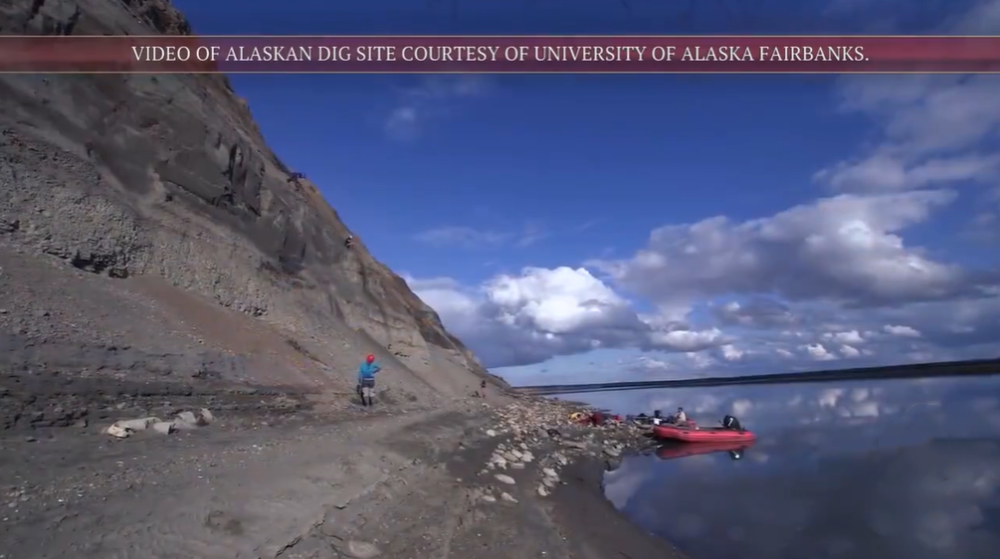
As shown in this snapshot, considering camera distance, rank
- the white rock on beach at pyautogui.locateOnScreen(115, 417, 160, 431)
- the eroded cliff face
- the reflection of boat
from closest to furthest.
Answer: the white rock on beach at pyautogui.locateOnScreen(115, 417, 160, 431)
the eroded cliff face
the reflection of boat

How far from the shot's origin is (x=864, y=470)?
85.0 ft

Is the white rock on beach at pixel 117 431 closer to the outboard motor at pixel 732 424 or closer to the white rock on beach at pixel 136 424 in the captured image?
the white rock on beach at pixel 136 424

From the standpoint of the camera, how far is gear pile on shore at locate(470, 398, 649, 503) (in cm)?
1660

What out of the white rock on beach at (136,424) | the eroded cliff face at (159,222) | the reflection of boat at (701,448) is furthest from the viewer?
the reflection of boat at (701,448)

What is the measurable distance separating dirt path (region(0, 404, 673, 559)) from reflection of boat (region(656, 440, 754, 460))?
17.7 m

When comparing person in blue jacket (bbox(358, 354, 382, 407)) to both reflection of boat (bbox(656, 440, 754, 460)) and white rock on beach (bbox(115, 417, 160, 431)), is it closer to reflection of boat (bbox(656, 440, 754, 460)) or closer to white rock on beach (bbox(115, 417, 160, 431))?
white rock on beach (bbox(115, 417, 160, 431))

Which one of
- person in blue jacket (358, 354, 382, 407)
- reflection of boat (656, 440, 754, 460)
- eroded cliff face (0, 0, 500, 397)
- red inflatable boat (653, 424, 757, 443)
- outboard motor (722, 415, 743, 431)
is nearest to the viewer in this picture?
eroded cliff face (0, 0, 500, 397)

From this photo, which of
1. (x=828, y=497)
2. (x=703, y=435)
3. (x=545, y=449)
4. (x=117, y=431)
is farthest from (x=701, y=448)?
(x=117, y=431)

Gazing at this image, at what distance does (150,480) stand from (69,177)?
15.4m

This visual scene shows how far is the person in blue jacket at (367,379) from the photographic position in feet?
72.7

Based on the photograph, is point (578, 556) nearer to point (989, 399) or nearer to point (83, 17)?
point (83, 17)

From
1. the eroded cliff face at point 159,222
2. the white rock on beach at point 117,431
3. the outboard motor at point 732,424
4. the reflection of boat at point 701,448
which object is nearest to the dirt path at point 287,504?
the white rock on beach at point 117,431

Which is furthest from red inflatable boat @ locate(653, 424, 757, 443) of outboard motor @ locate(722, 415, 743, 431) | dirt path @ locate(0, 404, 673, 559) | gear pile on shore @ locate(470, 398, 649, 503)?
dirt path @ locate(0, 404, 673, 559)

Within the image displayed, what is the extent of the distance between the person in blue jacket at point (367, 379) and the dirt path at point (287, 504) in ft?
17.9
